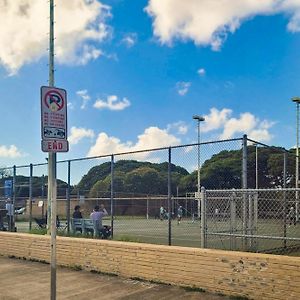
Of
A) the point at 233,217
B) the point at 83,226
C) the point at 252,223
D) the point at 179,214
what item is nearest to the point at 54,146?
the point at 233,217

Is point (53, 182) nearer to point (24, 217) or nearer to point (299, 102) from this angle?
point (24, 217)

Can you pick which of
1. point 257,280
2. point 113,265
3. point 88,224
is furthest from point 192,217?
point 257,280

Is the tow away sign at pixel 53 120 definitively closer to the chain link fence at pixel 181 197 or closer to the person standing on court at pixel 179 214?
the chain link fence at pixel 181 197

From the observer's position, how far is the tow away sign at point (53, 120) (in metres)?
6.34

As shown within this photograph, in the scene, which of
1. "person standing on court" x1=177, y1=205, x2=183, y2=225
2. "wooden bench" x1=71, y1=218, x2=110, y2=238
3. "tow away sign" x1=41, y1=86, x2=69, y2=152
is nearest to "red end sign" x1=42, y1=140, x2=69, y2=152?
"tow away sign" x1=41, y1=86, x2=69, y2=152

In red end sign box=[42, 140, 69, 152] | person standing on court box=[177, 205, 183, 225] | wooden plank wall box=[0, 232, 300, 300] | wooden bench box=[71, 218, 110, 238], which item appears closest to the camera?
red end sign box=[42, 140, 69, 152]

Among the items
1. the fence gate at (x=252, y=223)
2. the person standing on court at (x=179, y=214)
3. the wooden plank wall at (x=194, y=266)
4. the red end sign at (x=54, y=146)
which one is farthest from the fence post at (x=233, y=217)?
the person standing on court at (x=179, y=214)

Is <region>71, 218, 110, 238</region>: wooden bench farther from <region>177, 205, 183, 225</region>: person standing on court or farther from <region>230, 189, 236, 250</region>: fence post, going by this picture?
<region>177, 205, 183, 225</region>: person standing on court

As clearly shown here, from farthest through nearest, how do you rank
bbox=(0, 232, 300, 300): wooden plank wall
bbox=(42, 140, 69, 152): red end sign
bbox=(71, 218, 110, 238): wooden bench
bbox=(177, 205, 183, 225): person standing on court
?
bbox=(177, 205, 183, 225): person standing on court, bbox=(71, 218, 110, 238): wooden bench, bbox=(0, 232, 300, 300): wooden plank wall, bbox=(42, 140, 69, 152): red end sign

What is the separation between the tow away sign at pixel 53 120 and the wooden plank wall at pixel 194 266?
3.58 meters

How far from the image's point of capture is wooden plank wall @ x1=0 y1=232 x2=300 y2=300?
7.49 meters

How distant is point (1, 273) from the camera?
11.0 metres

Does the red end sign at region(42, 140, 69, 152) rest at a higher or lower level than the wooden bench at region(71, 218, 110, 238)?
higher

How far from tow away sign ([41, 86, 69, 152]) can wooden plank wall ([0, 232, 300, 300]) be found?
358cm
